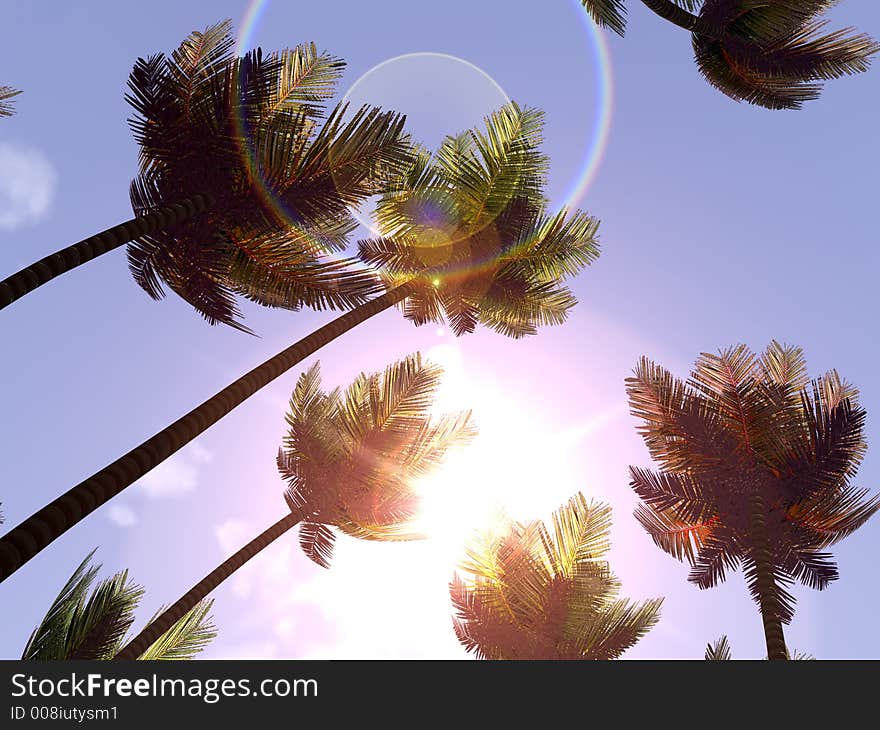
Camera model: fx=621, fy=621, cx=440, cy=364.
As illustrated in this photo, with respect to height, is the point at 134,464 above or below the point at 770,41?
below

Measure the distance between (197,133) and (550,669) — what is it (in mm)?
7843

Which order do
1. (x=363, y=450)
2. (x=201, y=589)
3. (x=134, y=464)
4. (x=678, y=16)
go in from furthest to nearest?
(x=678, y=16)
(x=363, y=450)
(x=201, y=589)
(x=134, y=464)

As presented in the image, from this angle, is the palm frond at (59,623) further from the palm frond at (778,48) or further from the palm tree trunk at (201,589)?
the palm frond at (778,48)

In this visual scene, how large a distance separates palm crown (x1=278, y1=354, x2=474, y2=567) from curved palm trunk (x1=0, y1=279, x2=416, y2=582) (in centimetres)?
183

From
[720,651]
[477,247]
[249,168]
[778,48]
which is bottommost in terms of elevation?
[720,651]

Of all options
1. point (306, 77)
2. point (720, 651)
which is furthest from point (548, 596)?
point (306, 77)

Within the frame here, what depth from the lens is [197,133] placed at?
→ 27.4 ft

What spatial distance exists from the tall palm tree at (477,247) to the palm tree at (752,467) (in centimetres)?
347

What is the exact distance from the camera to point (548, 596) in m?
10.1

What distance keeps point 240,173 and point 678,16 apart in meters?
9.32

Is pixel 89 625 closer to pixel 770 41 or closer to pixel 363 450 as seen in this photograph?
pixel 363 450

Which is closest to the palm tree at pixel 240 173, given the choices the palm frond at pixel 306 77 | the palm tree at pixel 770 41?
the palm frond at pixel 306 77

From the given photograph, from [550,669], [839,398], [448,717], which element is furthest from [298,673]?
[839,398]

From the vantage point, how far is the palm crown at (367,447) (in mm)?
11258
